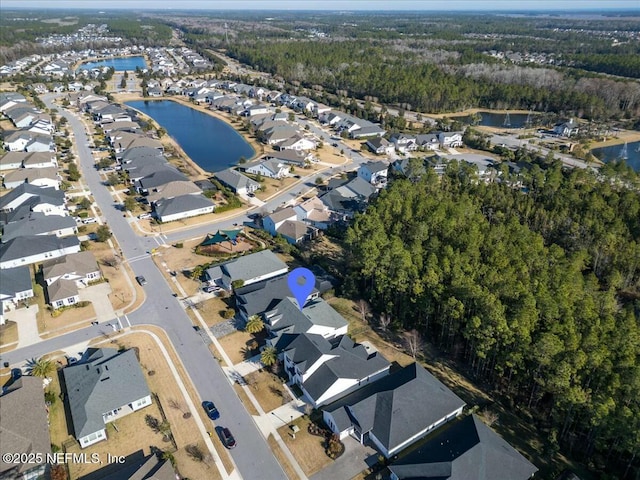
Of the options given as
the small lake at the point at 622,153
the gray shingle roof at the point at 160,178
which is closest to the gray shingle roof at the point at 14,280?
the gray shingle roof at the point at 160,178

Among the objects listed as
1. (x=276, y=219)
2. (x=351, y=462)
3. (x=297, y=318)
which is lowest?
(x=351, y=462)

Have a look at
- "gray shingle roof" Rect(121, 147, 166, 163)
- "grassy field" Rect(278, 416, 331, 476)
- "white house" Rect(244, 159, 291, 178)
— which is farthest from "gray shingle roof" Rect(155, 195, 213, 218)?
"grassy field" Rect(278, 416, 331, 476)

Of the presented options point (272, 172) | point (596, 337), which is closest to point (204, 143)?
point (272, 172)

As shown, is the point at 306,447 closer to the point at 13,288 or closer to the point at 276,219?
the point at 276,219

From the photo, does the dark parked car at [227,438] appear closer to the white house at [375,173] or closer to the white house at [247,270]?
the white house at [247,270]

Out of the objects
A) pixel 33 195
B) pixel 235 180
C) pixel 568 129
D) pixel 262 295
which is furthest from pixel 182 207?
pixel 568 129

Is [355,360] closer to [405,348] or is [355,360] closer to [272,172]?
[405,348]
